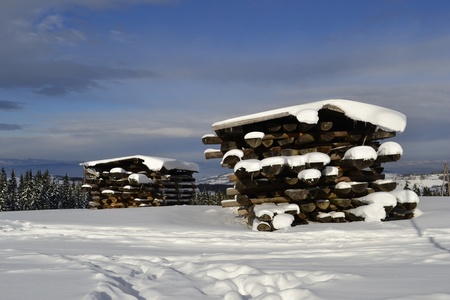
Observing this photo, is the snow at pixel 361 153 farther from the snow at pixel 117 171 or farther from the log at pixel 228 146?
the snow at pixel 117 171

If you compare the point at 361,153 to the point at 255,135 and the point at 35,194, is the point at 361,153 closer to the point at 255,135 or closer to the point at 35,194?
the point at 255,135

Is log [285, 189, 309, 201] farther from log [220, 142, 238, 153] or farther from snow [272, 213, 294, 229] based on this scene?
log [220, 142, 238, 153]

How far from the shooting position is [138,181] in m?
19.7

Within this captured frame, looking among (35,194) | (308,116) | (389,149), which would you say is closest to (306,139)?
(308,116)

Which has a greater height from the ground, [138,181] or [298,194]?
[138,181]

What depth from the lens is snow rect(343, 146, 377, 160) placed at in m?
9.51

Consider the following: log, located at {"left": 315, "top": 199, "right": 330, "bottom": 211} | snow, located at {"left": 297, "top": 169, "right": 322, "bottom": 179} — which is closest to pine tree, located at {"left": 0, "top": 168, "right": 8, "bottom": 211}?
log, located at {"left": 315, "top": 199, "right": 330, "bottom": 211}

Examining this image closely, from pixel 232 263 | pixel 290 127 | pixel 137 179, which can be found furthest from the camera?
pixel 137 179

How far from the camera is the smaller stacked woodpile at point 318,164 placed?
9.53m

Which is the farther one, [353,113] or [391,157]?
[391,157]

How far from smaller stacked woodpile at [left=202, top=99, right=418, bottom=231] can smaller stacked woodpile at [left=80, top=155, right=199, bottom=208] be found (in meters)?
9.89

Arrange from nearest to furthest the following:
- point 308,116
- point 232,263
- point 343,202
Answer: point 232,263 → point 308,116 → point 343,202

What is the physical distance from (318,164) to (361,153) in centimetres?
104

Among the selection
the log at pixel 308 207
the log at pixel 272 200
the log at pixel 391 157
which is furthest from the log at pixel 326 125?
the log at pixel 272 200
